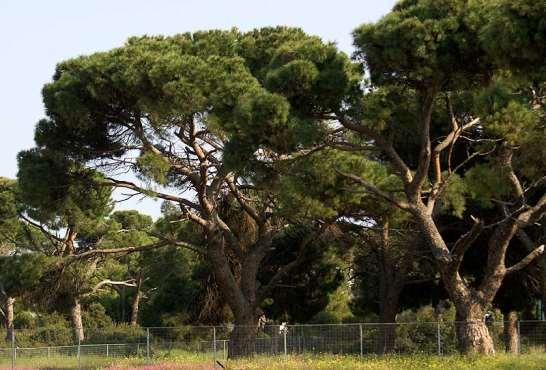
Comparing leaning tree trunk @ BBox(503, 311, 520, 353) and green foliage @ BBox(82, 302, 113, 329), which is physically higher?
green foliage @ BBox(82, 302, 113, 329)

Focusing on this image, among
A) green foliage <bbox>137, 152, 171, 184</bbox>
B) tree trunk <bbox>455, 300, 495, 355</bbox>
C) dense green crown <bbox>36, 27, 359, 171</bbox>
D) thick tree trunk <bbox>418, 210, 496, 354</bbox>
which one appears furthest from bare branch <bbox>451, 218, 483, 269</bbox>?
green foliage <bbox>137, 152, 171, 184</bbox>

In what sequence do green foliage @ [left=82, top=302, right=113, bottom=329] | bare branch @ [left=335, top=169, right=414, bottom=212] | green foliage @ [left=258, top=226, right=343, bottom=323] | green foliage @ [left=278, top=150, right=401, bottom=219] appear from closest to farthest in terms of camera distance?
bare branch @ [left=335, top=169, right=414, bottom=212] → green foliage @ [left=278, top=150, right=401, bottom=219] → green foliage @ [left=258, top=226, right=343, bottom=323] → green foliage @ [left=82, top=302, right=113, bottom=329]

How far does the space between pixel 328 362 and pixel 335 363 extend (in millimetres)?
274

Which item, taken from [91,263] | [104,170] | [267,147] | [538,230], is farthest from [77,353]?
[538,230]

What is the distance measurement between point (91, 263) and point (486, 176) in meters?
15.6

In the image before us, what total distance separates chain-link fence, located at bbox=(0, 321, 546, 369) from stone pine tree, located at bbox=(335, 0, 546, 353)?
2.03 meters

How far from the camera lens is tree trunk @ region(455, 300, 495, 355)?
18.2 m

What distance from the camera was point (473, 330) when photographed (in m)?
18.2

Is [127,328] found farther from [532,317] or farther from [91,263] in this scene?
[532,317]

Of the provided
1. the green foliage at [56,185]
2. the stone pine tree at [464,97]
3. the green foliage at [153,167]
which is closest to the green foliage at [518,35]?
the stone pine tree at [464,97]

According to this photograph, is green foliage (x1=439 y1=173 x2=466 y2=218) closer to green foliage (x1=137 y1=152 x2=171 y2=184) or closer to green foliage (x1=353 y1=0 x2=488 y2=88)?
green foliage (x1=353 y1=0 x2=488 y2=88)

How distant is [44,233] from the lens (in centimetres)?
4434

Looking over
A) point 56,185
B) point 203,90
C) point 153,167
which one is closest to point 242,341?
point 153,167

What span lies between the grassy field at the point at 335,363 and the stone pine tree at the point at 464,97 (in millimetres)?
921
